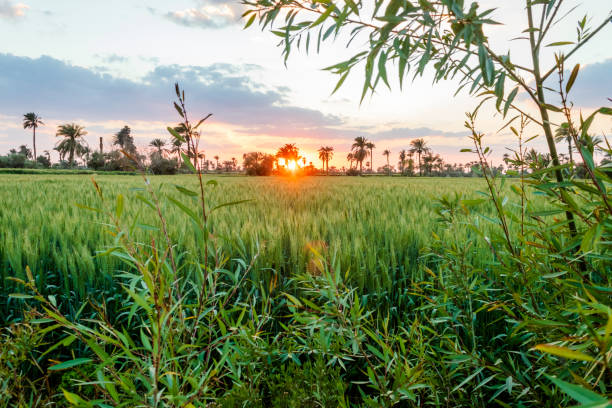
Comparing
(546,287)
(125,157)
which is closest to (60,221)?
(125,157)

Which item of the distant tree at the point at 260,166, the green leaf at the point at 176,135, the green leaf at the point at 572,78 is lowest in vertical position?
the green leaf at the point at 176,135

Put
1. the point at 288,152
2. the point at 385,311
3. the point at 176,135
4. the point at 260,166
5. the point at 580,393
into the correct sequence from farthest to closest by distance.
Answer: the point at 288,152, the point at 260,166, the point at 385,311, the point at 176,135, the point at 580,393

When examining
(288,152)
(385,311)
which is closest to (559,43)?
(385,311)

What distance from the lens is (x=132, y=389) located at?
716 millimetres

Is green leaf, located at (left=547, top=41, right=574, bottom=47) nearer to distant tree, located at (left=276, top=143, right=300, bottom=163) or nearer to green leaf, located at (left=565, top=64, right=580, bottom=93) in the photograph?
green leaf, located at (left=565, top=64, right=580, bottom=93)

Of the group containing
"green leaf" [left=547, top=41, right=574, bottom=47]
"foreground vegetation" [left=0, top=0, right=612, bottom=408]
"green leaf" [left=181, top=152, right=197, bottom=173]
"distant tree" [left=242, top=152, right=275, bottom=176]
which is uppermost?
"distant tree" [left=242, top=152, right=275, bottom=176]

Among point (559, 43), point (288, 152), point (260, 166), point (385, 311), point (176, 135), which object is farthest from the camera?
point (288, 152)

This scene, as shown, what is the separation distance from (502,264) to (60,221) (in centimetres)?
406

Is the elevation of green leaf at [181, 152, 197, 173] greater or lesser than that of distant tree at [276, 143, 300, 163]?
lesser

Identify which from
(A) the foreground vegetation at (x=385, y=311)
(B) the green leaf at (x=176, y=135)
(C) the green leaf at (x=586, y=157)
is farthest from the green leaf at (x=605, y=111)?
(B) the green leaf at (x=176, y=135)

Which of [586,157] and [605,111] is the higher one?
[605,111]

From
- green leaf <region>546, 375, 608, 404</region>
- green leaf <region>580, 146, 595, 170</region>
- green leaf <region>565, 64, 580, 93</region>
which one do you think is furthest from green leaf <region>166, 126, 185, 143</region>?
green leaf <region>565, 64, 580, 93</region>

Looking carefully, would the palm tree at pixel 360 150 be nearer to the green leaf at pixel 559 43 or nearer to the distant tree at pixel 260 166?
the distant tree at pixel 260 166

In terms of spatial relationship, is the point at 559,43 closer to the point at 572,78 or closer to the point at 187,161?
the point at 572,78
